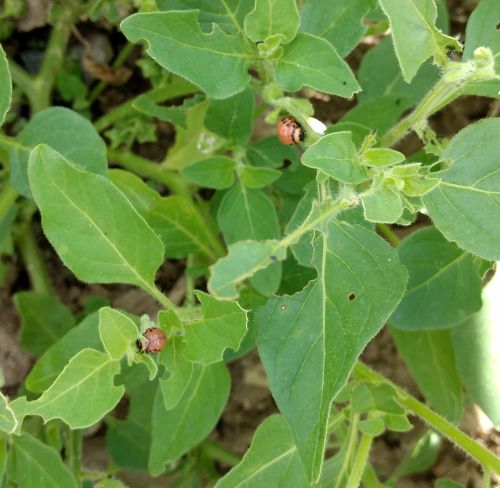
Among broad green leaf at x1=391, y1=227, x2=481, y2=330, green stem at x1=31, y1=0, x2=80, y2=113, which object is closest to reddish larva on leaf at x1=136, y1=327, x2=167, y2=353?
broad green leaf at x1=391, y1=227, x2=481, y2=330

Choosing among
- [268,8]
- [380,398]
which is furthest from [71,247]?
[380,398]

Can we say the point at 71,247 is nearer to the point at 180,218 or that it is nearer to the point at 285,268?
the point at 180,218

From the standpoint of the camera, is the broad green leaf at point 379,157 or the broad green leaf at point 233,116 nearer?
the broad green leaf at point 379,157

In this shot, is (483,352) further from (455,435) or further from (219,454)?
(219,454)

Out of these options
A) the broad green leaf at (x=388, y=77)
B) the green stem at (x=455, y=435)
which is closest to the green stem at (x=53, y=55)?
the broad green leaf at (x=388, y=77)

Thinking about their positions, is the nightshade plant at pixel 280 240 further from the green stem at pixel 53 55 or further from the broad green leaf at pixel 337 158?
the green stem at pixel 53 55

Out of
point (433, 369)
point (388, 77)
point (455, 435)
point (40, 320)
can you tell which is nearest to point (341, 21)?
point (388, 77)
